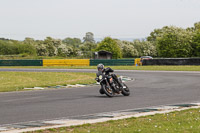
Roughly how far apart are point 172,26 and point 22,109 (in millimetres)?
108257

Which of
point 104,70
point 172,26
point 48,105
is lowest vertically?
point 48,105

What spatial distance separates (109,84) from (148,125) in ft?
20.6

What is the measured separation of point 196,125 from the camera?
7.12 metres

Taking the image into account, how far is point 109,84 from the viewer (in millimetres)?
13500

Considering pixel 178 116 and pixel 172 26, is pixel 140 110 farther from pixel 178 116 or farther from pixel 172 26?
pixel 172 26

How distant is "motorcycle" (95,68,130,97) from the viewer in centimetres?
1316

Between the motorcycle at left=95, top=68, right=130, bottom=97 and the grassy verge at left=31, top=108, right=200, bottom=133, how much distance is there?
4.88 metres

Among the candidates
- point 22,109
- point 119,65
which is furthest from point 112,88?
point 119,65

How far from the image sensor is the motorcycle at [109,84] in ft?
43.2

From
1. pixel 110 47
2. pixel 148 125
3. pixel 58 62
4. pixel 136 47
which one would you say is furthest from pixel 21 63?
Result: pixel 136 47

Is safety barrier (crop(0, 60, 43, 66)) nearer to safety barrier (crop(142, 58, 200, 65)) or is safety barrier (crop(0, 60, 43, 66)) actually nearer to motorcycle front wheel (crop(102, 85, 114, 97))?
safety barrier (crop(142, 58, 200, 65))

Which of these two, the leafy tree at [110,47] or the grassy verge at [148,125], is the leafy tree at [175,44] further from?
the grassy verge at [148,125]

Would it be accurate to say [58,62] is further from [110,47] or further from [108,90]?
[110,47]

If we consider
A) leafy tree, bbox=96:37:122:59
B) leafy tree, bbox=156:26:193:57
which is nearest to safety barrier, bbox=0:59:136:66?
leafy tree, bbox=156:26:193:57
